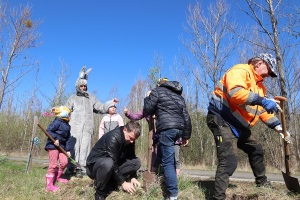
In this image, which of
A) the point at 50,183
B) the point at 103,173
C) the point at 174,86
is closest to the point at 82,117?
the point at 50,183

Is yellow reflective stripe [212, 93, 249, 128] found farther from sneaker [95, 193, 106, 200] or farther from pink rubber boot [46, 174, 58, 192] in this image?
pink rubber boot [46, 174, 58, 192]

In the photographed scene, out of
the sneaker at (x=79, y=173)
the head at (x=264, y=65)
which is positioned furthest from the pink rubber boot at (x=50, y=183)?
the head at (x=264, y=65)

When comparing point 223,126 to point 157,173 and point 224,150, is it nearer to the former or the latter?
point 224,150

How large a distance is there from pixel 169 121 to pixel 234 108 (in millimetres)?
925

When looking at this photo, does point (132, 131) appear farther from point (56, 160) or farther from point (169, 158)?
point (56, 160)

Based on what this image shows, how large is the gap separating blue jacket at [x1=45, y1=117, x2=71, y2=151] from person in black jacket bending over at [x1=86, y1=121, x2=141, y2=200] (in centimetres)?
141

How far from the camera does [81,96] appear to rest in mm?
6738

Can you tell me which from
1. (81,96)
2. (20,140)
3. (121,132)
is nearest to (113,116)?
(81,96)

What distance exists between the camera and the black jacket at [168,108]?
4.29 m

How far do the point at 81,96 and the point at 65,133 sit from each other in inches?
41.1

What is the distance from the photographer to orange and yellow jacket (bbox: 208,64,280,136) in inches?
148

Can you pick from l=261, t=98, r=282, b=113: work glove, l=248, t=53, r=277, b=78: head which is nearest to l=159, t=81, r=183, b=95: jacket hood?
l=248, t=53, r=277, b=78: head

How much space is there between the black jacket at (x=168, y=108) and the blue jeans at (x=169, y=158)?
87mm

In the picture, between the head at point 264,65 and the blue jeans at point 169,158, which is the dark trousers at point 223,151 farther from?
the head at point 264,65
